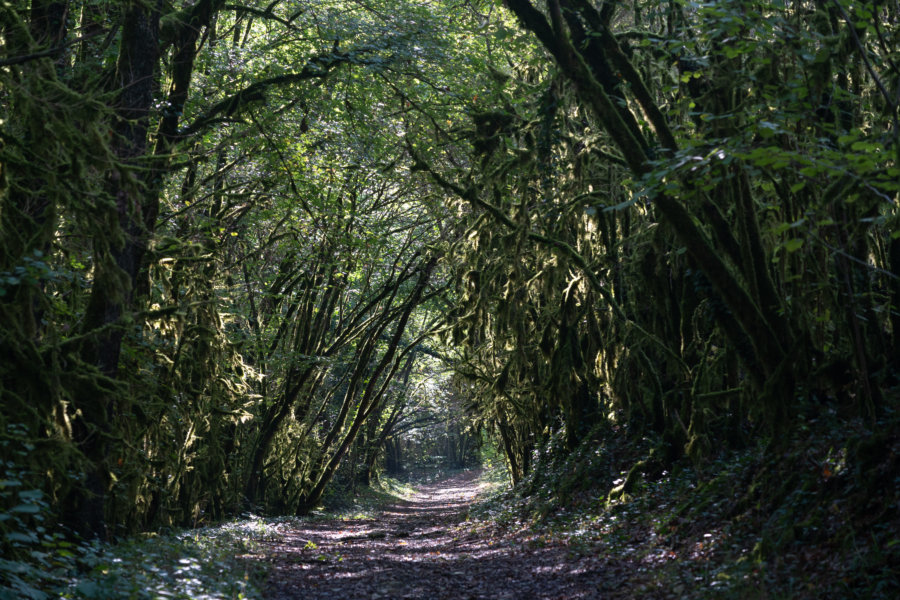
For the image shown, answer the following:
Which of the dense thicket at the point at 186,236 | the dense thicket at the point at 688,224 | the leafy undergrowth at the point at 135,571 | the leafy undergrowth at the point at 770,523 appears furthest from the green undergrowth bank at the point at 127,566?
the dense thicket at the point at 688,224

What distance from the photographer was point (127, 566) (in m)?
6.45

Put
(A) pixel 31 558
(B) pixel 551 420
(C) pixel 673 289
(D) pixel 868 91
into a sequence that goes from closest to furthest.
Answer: (A) pixel 31 558 → (D) pixel 868 91 → (C) pixel 673 289 → (B) pixel 551 420

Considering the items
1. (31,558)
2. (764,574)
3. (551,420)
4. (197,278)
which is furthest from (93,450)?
(551,420)

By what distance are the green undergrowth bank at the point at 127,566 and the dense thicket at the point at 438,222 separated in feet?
0.79

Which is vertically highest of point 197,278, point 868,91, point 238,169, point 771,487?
point 238,169

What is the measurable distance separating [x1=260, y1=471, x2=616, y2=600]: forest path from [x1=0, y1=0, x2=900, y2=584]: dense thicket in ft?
7.88

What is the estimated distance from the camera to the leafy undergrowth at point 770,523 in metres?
5.45

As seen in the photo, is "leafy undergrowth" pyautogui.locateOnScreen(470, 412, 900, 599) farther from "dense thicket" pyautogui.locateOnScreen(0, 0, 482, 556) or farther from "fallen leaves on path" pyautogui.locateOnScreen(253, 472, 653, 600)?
"dense thicket" pyautogui.locateOnScreen(0, 0, 482, 556)

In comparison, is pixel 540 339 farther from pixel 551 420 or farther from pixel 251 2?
pixel 251 2

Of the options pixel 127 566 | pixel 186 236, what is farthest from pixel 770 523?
pixel 186 236

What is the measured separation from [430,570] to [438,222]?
912 cm

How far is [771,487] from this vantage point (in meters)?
7.30

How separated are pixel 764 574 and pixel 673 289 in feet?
18.4

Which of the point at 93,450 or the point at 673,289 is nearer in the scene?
the point at 93,450
